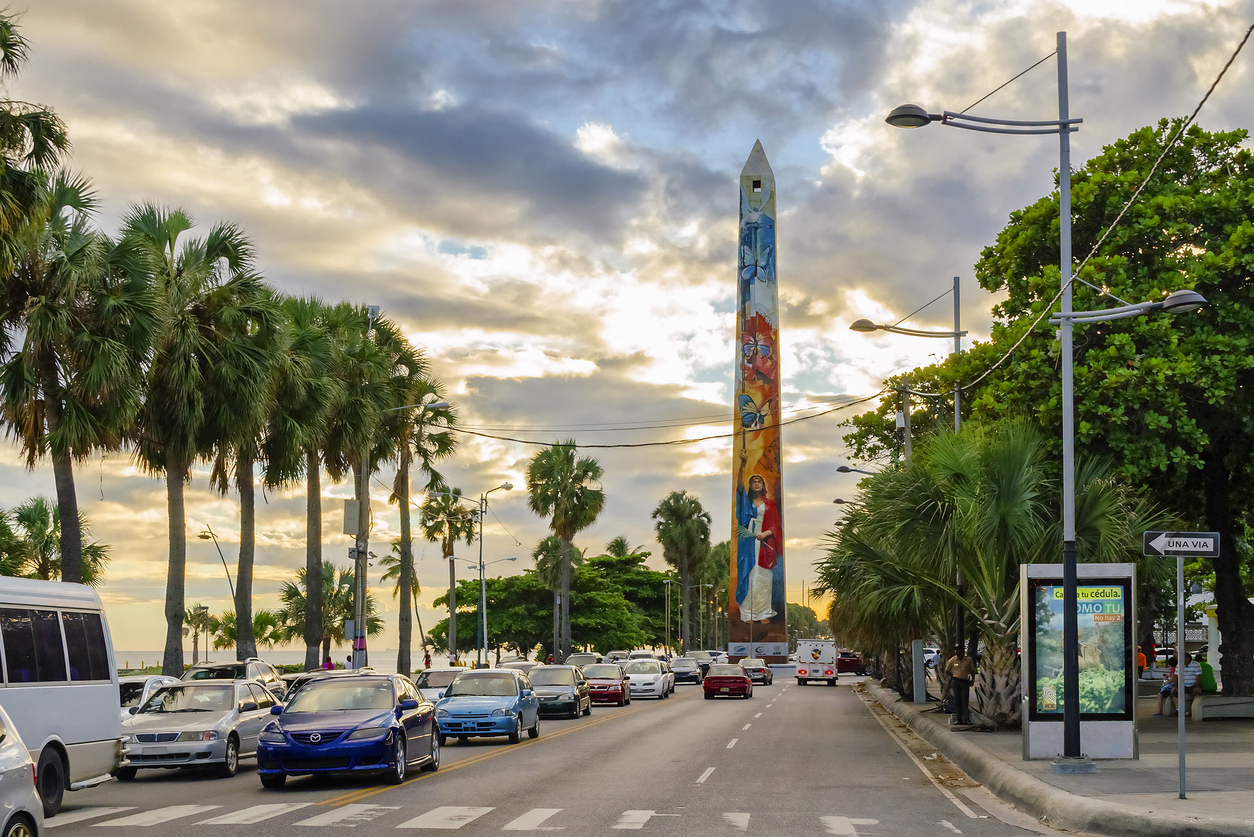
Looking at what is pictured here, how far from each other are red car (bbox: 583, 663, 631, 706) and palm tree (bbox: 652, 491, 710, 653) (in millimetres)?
74229

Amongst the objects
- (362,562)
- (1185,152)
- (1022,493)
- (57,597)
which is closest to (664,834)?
(57,597)

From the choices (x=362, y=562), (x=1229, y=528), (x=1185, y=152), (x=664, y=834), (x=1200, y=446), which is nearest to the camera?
(x=664, y=834)

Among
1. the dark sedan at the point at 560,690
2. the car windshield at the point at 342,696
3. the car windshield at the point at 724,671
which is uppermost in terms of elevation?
the car windshield at the point at 342,696

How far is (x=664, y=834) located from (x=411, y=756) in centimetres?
647

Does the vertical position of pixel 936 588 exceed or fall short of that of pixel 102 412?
it falls short

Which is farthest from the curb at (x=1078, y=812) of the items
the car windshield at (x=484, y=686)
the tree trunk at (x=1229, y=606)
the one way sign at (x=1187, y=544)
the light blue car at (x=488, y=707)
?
the tree trunk at (x=1229, y=606)

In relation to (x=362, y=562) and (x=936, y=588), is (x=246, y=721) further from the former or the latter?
(x=362, y=562)

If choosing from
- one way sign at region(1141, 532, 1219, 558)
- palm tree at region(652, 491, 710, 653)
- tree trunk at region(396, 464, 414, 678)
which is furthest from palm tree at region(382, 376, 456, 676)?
palm tree at region(652, 491, 710, 653)

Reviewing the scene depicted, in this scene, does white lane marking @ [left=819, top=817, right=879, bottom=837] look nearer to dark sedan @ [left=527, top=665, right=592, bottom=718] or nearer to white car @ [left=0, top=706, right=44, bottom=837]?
white car @ [left=0, top=706, right=44, bottom=837]

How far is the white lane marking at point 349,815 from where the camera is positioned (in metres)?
13.0

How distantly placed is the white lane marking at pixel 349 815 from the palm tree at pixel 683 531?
103354mm

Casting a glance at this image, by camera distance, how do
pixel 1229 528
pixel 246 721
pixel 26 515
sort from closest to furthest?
pixel 246 721 < pixel 1229 528 < pixel 26 515

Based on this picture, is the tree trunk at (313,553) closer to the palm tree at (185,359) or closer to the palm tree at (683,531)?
the palm tree at (185,359)

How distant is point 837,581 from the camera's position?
34.8 metres
